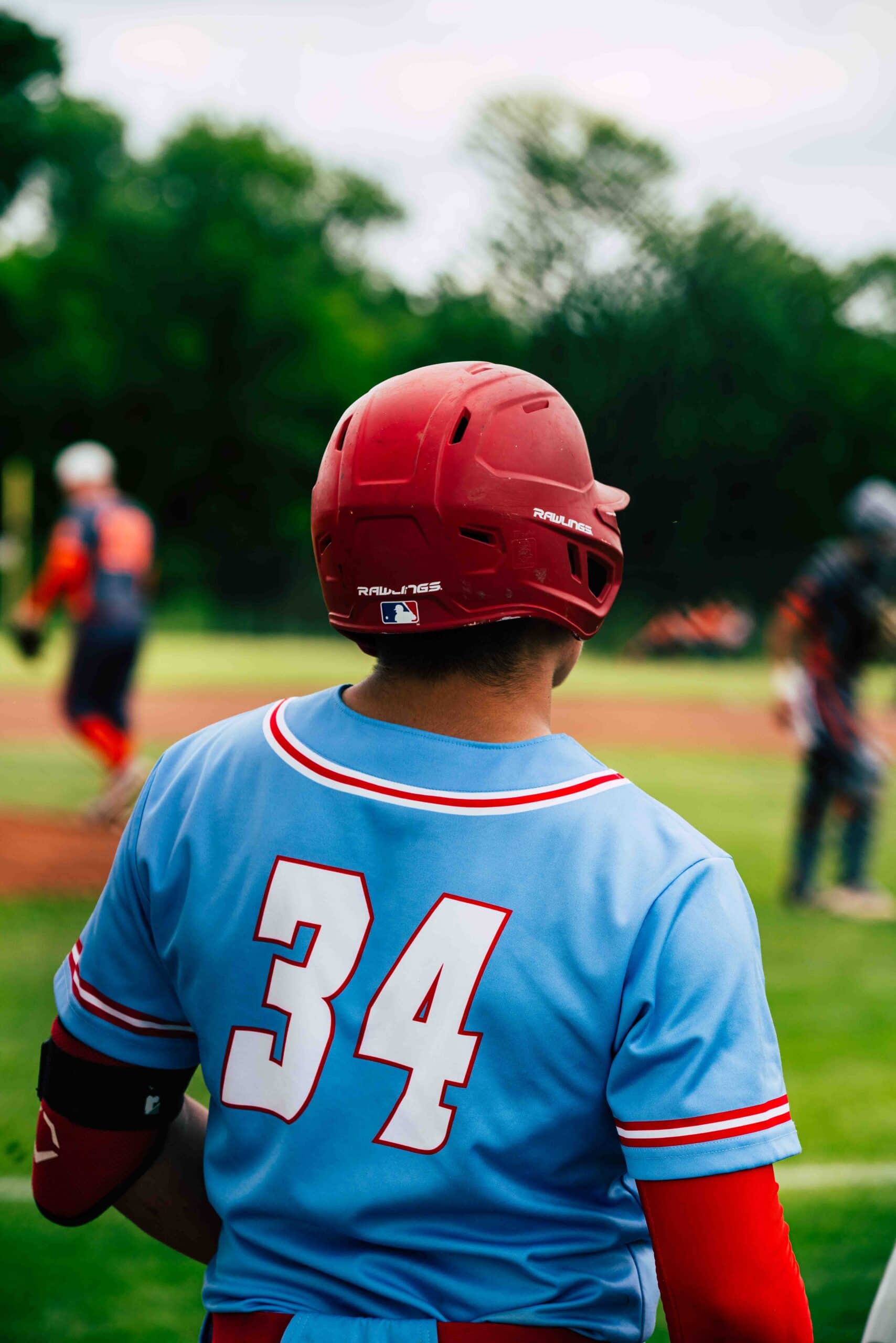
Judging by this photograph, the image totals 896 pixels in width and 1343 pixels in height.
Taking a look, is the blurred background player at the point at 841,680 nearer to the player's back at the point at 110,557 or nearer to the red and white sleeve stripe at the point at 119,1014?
the player's back at the point at 110,557

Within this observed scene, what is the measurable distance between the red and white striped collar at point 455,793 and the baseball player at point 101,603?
6177mm

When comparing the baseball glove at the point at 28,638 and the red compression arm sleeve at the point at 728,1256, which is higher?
the red compression arm sleeve at the point at 728,1256

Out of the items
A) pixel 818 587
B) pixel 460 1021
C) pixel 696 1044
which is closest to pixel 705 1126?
pixel 696 1044

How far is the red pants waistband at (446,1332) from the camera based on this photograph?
112 centimetres

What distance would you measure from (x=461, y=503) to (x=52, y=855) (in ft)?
18.7

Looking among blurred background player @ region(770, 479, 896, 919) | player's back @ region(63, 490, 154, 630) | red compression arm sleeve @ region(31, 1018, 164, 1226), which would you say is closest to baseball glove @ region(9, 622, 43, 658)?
player's back @ region(63, 490, 154, 630)

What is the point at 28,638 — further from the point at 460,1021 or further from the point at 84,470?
the point at 460,1021

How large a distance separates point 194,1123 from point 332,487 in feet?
2.52

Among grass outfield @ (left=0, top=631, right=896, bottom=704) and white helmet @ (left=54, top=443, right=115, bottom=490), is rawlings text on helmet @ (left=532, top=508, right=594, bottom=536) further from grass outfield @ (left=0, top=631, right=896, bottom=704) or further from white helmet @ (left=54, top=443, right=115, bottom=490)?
grass outfield @ (left=0, top=631, right=896, bottom=704)

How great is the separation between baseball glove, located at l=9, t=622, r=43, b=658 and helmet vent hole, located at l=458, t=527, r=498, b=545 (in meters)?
6.96

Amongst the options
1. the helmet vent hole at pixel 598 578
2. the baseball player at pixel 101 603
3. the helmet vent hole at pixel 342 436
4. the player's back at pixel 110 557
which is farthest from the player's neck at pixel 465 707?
the player's back at pixel 110 557

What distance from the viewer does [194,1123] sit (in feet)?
4.91

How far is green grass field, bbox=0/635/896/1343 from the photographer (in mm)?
2447

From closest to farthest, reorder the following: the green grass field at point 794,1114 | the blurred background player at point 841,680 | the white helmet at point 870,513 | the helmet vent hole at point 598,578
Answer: the helmet vent hole at point 598,578 → the green grass field at point 794,1114 → the white helmet at point 870,513 → the blurred background player at point 841,680
